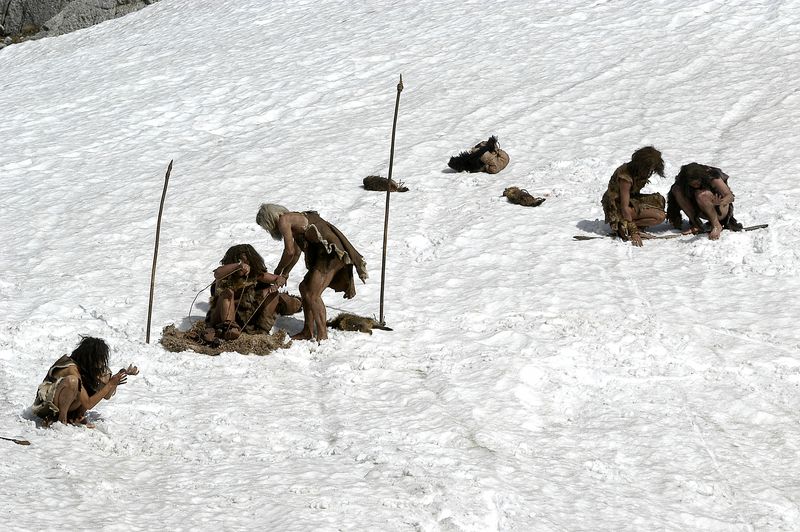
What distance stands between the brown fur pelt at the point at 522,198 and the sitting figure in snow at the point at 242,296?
176 inches

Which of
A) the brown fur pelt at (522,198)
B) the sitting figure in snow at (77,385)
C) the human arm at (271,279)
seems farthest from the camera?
the brown fur pelt at (522,198)

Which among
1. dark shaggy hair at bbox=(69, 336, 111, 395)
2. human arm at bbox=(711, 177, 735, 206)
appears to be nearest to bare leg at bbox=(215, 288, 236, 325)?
dark shaggy hair at bbox=(69, 336, 111, 395)

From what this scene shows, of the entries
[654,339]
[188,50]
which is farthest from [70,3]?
[654,339]

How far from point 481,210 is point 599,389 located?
17.1 ft

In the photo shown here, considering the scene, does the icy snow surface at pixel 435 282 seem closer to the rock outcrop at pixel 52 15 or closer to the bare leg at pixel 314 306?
the bare leg at pixel 314 306

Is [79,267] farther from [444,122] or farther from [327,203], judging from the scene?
[444,122]

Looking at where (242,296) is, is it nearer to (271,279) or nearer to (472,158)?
(271,279)

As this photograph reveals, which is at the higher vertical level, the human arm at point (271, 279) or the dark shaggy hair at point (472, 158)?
the human arm at point (271, 279)

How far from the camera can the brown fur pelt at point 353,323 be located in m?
9.48

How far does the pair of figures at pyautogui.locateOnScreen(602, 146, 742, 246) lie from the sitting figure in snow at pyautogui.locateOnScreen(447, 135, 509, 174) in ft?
9.30

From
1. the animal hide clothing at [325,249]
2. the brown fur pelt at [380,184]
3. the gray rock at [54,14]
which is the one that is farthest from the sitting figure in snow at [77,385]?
the gray rock at [54,14]

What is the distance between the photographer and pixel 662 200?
11.7 meters

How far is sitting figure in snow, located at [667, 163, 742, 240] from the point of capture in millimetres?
10977

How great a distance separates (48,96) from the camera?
20984mm
